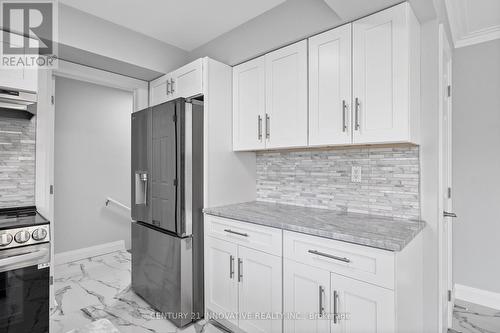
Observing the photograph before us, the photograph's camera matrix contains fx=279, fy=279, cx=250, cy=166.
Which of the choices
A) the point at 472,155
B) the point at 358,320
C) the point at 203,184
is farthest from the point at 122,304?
the point at 472,155

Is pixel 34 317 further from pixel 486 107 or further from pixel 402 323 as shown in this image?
pixel 486 107

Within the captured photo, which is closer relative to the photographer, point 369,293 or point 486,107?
point 369,293

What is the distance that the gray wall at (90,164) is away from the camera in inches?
147

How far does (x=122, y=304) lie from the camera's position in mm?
2578

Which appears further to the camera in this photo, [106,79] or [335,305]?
[106,79]

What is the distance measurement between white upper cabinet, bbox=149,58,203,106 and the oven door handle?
5.19 ft

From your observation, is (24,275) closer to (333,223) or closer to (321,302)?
(321,302)

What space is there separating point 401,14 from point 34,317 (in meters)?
2.89

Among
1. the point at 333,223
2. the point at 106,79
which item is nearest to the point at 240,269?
the point at 333,223

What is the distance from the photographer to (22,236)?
1.68 meters

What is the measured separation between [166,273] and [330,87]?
1.97m

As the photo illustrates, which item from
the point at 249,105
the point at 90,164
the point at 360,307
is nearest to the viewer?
the point at 360,307

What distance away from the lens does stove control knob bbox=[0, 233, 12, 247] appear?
1597 mm

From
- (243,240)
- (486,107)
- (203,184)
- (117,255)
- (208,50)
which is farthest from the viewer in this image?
(117,255)
